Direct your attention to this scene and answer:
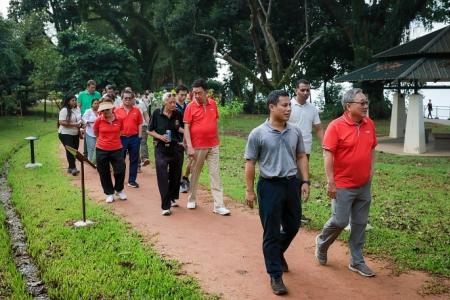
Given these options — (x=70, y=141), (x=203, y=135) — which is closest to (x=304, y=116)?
(x=203, y=135)

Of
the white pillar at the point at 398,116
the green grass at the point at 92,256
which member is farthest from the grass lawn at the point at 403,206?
the white pillar at the point at 398,116

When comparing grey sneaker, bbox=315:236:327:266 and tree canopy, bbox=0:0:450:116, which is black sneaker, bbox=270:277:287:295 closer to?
grey sneaker, bbox=315:236:327:266

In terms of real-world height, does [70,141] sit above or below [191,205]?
above

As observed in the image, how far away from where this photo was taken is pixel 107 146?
830 centimetres

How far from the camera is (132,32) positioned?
4331 cm

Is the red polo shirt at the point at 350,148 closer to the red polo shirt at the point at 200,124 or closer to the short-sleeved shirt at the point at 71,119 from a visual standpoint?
the red polo shirt at the point at 200,124

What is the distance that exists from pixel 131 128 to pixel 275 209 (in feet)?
17.7

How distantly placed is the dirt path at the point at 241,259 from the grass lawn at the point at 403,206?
1.42 ft

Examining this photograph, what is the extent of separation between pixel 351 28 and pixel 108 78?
584 inches

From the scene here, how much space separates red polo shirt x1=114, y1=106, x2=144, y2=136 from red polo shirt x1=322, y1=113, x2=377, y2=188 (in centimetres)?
530

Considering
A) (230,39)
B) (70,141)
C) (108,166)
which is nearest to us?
(108,166)

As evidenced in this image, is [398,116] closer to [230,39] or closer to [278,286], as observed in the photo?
[230,39]

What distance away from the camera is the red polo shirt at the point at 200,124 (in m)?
7.45

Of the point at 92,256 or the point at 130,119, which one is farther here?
the point at 130,119
